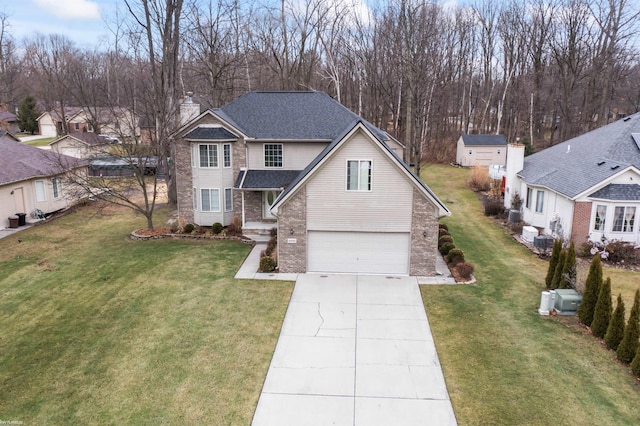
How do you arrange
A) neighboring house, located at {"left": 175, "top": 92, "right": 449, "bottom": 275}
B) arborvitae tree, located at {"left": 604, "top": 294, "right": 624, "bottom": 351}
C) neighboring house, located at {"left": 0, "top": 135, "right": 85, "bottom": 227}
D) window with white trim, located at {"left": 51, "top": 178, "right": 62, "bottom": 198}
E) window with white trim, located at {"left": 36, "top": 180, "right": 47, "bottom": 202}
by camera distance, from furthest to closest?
window with white trim, located at {"left": 51, "top": 178, "right": 62, "bottom": 198} < window with white trim, located at {"left": 36, "top": 180, "right": 47, "bottom": 202} < neighboring house, located at {"left": 0, "top": 135, "right": 85, "bottom": 227} < neighboring house, located at {"left": 175, "top": 92, "right": 449, "bottom": 275} < arborvitae tree, located at {"left": 604, "top": 294, "right": 624, "bottom": 351}

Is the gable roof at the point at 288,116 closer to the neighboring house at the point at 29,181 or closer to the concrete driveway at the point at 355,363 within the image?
the concrete driveway at the point at 355,363

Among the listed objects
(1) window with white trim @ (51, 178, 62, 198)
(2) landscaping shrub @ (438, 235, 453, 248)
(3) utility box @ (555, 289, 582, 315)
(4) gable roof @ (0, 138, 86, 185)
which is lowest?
(3) utility box @ (555, 289, 582, 315)

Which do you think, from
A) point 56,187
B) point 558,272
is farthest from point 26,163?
point 558,272

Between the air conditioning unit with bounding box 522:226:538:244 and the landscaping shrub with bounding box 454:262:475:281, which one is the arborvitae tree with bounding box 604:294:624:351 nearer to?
the landscaping shrub with bounding box 454:262:475:281

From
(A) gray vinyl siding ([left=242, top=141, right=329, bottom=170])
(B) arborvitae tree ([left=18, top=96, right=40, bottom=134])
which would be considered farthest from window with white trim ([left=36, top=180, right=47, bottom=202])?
(B) arborvitae tree ([left=18, top=96, right=40, bottom=134])

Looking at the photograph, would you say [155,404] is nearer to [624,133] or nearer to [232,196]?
[232,196]

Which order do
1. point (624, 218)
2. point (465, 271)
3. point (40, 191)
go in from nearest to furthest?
point (465, 271), point (624, 218), point (40, 191)

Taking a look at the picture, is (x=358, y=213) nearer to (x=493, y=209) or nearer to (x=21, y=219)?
(x=493, y=209)
